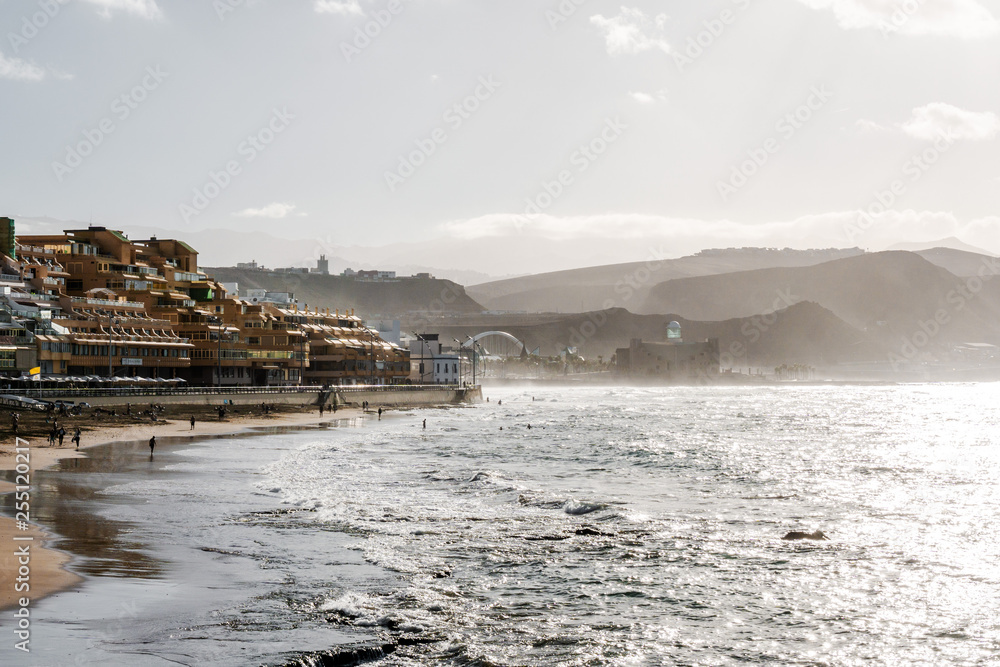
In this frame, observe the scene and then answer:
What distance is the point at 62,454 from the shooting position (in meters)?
→ 59.0

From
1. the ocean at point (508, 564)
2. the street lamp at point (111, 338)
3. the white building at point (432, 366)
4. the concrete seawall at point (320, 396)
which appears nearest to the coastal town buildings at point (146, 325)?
the street lamp at point (111, 338)

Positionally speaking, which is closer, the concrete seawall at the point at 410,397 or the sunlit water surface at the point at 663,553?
the sunlit water surface at the point at 663,553

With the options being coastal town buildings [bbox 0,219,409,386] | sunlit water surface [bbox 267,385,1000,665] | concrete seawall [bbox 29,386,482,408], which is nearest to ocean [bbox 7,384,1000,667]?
sunlit water surface [bbox 267,385,1000,665]

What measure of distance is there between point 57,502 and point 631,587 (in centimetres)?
2479

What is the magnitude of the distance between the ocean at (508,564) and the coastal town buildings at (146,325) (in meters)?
46.1

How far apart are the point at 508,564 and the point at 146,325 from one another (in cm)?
9808

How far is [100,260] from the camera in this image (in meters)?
129

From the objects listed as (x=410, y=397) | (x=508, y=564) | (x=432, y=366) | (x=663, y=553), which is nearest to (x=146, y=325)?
(x=410, y=397)

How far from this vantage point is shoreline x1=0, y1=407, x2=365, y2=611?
25266 mm

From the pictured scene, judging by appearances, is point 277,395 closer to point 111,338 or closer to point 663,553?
point 111,338

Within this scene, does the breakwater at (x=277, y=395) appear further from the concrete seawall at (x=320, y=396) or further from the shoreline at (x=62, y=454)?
the shoreline at (x=62, y=454)

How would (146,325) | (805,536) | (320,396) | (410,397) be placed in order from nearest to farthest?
(805,536), (146,325), (320,396), (410,397)

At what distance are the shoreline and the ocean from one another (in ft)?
2.74

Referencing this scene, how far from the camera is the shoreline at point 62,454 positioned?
2527 cm
